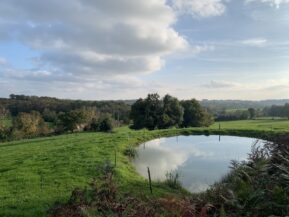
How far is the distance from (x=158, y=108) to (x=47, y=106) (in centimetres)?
5943

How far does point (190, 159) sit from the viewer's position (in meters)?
26.9

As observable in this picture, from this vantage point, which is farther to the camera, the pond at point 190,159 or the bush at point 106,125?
the bush at point 106,125

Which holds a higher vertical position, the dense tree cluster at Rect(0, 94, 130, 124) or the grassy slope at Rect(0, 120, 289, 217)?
the dense tree cluster at Rect(0, 94, 130, 124)

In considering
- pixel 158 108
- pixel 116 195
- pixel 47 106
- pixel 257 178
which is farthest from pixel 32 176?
pixel 47 106

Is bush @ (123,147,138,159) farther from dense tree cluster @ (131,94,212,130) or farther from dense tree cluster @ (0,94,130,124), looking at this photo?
dense tree cluster @ (0,94,130,124)

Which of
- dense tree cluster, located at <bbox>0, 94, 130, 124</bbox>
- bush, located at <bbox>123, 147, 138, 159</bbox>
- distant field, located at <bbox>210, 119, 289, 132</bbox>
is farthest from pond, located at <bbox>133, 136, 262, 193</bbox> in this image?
dense tree cluster, located at <bbox>0, 94, 130, 124</bbox>

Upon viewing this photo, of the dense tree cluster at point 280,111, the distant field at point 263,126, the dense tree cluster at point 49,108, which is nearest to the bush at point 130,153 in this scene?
the distant field at point 263,126

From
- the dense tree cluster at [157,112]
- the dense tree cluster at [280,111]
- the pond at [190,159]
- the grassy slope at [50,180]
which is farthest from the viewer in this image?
the dense tree cluster at [280,111]

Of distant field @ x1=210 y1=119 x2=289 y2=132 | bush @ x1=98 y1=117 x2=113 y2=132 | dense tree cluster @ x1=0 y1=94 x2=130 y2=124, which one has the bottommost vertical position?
bush @ x1=98 y1=117 x2=113 y2=132

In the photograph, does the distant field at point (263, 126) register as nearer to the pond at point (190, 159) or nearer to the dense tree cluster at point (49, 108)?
the pond at point (190, 159)

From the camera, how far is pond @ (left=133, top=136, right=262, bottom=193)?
1975 cm

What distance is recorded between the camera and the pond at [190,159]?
777 inches

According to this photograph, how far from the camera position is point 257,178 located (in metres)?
6.94

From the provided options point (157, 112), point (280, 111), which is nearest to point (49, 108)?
point (157, 112)
